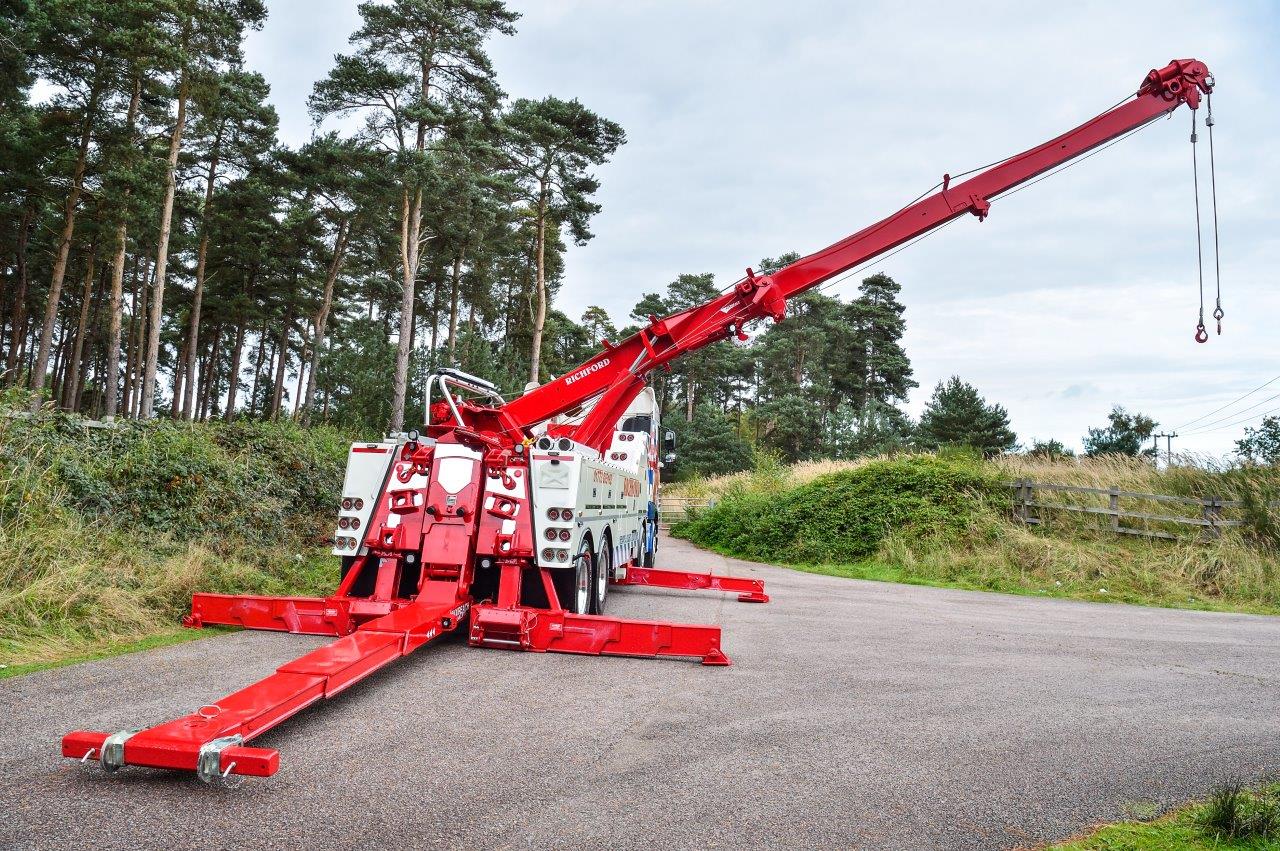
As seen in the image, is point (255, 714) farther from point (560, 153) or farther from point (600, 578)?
point (560, 153)

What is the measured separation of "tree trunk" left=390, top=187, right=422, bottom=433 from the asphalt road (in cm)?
1753

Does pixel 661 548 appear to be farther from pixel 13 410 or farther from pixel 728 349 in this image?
pixel 728 349

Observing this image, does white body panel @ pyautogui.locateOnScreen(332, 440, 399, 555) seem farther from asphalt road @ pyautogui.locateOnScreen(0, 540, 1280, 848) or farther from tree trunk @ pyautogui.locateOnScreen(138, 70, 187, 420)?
tree trunk @ pyautogui.locateOnScreen(138, 70, 187, 420)

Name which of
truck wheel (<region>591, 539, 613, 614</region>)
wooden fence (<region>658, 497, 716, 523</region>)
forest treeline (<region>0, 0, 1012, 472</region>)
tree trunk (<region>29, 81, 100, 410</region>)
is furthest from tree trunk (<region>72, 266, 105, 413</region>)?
truck wheel (<region>591, 539, 613, 614</region>)

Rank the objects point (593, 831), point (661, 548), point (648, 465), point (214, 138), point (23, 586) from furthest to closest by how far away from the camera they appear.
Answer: point (214, 138), point (661, 548), point (648, 465), point (23, 586), point (593, 831)

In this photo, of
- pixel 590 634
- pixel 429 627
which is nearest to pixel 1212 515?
pixel 590 634

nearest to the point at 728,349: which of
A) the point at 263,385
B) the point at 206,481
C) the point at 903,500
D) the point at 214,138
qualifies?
the point at 263,385

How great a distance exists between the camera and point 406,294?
979 inches

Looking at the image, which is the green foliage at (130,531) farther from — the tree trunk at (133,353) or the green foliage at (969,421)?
the green foliage at (969,421)

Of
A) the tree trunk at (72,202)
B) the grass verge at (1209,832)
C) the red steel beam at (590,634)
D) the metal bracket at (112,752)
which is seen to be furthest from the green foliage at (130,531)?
the tree trunk at (72,202)

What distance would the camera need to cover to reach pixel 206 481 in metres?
10.0

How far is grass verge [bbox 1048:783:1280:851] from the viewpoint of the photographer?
126 inches

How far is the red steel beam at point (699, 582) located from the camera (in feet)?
37.7

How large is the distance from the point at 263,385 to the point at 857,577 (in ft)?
164
